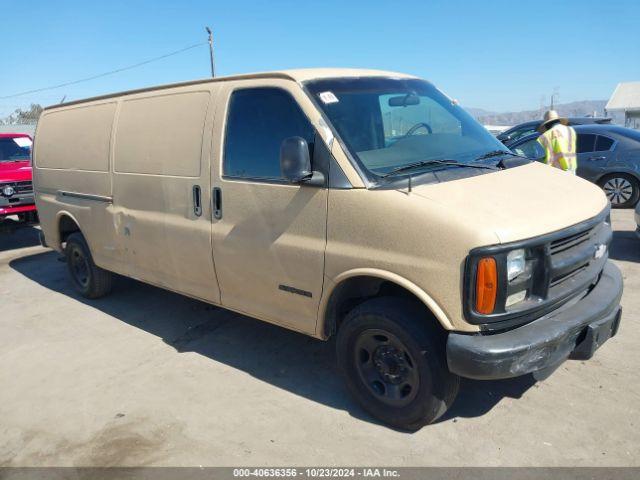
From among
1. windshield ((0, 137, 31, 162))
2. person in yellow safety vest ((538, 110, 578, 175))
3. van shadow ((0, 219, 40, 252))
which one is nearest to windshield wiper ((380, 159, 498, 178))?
person in yellow safety vest ((538, 110, 578, 175))

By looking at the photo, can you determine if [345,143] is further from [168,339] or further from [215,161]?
[168,339]

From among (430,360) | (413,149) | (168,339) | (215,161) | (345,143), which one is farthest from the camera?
(168,339)

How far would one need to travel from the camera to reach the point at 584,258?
3143mm

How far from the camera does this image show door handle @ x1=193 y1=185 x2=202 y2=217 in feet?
13.4

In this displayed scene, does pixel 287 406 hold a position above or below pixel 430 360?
below

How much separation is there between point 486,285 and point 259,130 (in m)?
1.92

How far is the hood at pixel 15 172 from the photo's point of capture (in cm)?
934

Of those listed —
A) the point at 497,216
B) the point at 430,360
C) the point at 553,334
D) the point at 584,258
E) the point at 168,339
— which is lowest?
the point at 168,339

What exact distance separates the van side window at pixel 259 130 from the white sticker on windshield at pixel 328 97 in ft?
0.55

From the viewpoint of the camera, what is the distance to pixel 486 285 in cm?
270

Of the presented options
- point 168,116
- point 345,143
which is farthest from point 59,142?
point 345,143

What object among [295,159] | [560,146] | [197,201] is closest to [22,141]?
[197,201]

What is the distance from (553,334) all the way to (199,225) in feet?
8.63

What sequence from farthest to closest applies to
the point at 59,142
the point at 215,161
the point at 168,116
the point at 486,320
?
1. the point at 59,142
2. the point at 168,116
3. the point at 215,161
4. the point at 486,320
